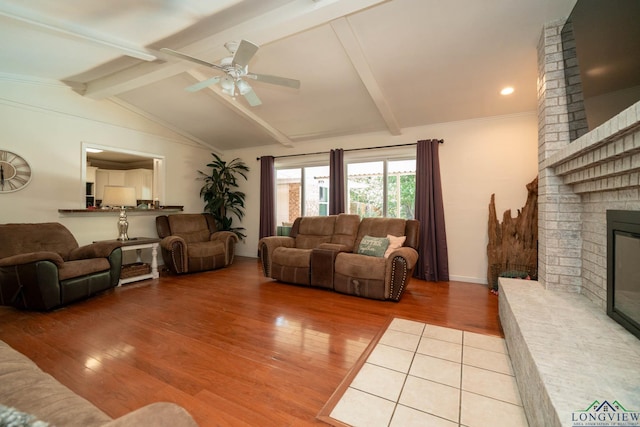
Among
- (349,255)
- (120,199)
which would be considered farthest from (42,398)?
(120,199)

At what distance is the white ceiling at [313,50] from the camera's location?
7.36 feet

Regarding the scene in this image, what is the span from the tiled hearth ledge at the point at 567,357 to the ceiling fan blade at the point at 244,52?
101 inches

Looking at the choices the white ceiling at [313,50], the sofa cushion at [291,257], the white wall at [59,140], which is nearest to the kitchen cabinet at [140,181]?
the white wall at [59,140]

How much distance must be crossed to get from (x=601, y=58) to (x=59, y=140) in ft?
18.8

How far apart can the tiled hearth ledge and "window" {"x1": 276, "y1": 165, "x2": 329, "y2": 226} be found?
3.70 meters

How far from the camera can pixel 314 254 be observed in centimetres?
354

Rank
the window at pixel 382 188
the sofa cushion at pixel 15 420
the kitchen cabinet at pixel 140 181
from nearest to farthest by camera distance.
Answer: the sofa cushion at pixel 15 420, the window at pixel 382 188, the kitchen cabinet at pixel 140 181

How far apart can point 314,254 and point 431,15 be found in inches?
108

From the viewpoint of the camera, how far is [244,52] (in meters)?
2.07

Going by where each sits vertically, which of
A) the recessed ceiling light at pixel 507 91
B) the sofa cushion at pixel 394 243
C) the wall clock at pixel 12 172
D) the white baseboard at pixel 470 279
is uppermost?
the recessed ceiling light at pixel 507 91

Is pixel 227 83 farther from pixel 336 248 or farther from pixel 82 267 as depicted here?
pixel 82 267

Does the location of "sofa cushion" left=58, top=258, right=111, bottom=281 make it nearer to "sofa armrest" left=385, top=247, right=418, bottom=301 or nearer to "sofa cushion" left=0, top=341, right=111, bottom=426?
"sofa cushion" left=0, top=341, right=111, bottom=426

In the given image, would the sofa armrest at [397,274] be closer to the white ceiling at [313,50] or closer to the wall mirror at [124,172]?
the white ceiling at [313,50]

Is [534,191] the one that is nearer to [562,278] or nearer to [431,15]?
[562,278]
